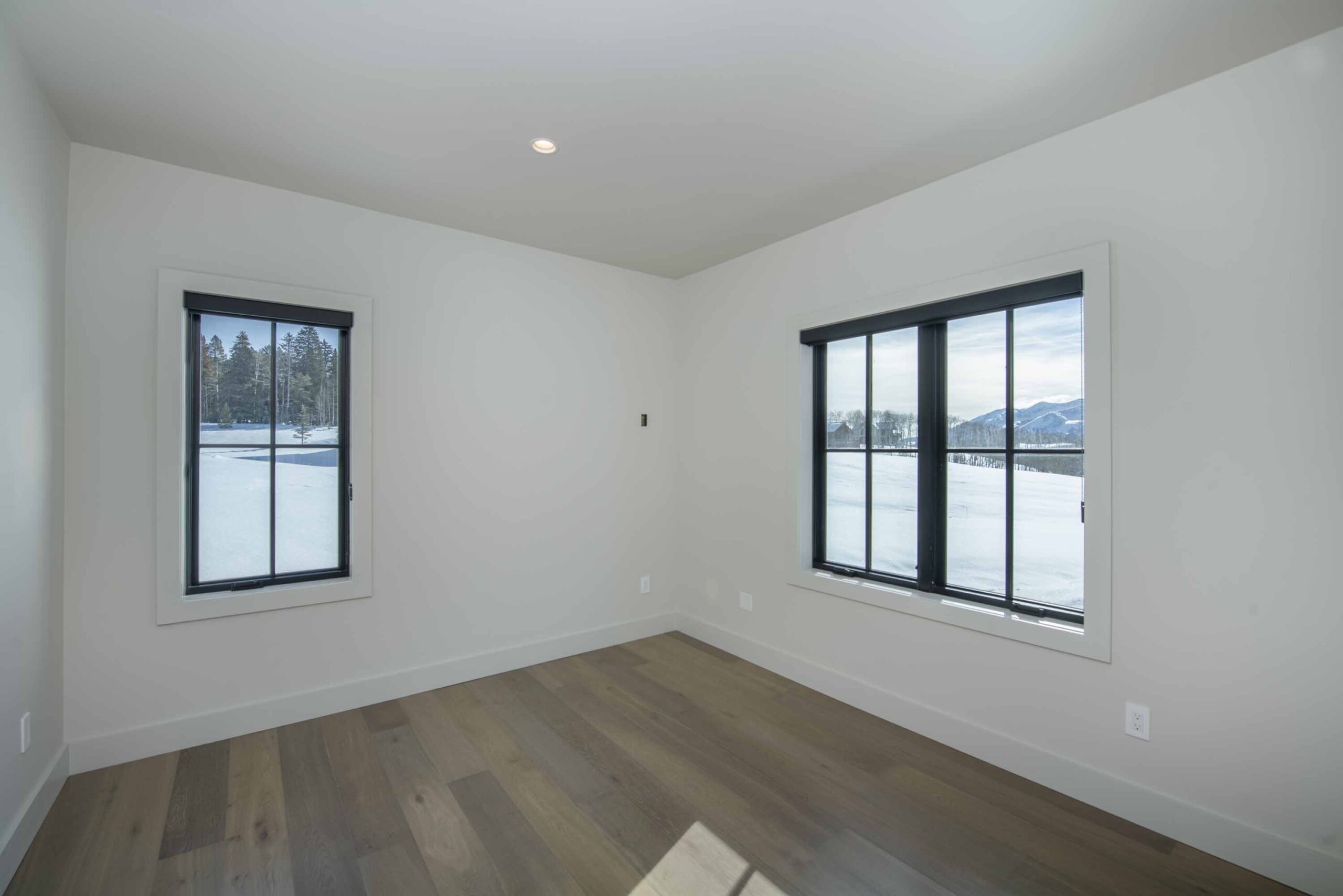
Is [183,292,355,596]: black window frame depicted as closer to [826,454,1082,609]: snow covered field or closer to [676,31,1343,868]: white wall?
[826,454,1082,609]: snow covered field

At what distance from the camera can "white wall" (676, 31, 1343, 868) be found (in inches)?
75.8

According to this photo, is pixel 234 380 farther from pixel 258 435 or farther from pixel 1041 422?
pixel 1041 422

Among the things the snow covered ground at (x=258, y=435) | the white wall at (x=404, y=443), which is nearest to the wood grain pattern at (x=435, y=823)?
the white wall at (x=404, y=443)

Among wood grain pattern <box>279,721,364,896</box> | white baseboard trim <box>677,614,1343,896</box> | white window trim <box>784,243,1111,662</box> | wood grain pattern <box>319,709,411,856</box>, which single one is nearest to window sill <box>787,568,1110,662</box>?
white window trim <box>784,243,1111,662</box>

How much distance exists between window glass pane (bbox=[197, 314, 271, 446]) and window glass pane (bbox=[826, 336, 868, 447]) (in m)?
3.12

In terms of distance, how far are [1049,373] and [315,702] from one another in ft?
12.9

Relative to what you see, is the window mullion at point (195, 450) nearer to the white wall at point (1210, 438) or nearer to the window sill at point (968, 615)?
the window sill at point (968, 615)

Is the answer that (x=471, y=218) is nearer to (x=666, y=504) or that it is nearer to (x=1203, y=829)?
(x=666, y=504)

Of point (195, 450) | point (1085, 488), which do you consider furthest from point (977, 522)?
point (195, 450)

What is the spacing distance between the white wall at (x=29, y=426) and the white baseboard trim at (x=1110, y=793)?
3458 mm

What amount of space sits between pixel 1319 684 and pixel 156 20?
427 centimetres

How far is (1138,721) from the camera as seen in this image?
227 centimetres

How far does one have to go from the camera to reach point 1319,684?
192 cm

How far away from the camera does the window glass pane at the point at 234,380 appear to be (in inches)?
115
